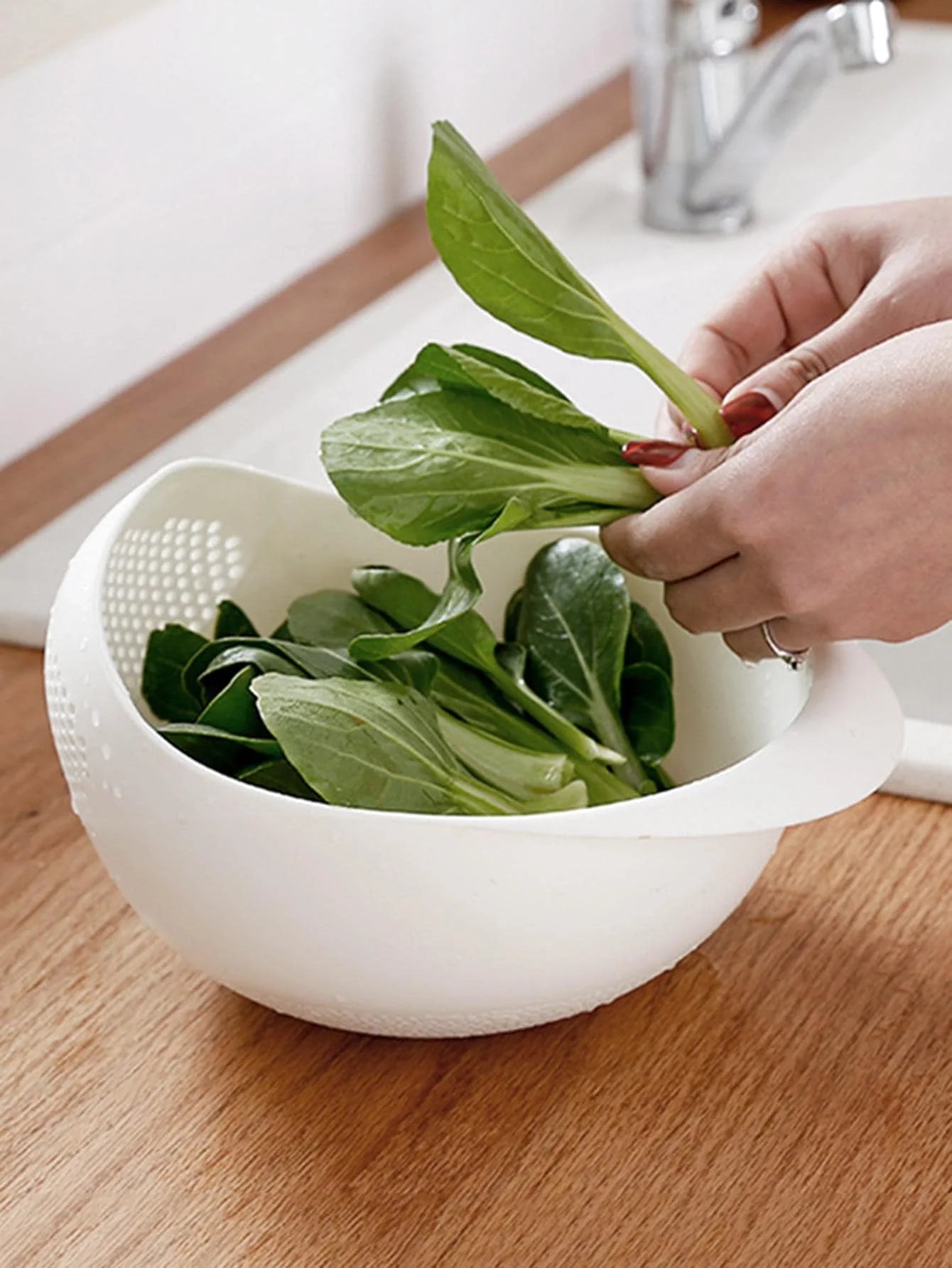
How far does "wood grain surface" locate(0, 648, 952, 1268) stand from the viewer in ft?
1.89

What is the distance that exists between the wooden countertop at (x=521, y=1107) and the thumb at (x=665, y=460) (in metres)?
0.17

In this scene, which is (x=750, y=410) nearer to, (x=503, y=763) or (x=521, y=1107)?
(x=503, y=763)

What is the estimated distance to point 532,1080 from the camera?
0.64 m

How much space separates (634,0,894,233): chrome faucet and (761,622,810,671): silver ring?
69cm

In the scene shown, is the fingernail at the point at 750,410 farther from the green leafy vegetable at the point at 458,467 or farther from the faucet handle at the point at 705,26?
the faucet handle at the point at 705,26

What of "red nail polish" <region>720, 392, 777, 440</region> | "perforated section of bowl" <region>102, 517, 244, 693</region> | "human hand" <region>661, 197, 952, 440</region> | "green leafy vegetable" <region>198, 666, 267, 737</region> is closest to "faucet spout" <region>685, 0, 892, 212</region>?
"human hand" <region>661, 197, 952, 440</region>

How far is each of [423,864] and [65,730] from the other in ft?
0.48

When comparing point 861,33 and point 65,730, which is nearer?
point 65,730

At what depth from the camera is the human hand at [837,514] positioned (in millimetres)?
603

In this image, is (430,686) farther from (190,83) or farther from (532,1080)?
(190,83)

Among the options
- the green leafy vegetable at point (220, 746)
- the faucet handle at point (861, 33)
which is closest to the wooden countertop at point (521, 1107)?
the green leafy vegetable at point (220, 746)

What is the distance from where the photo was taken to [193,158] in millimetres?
1186

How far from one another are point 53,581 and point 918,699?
45 centimetres

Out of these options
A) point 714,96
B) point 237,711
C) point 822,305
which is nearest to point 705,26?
point 714,96
